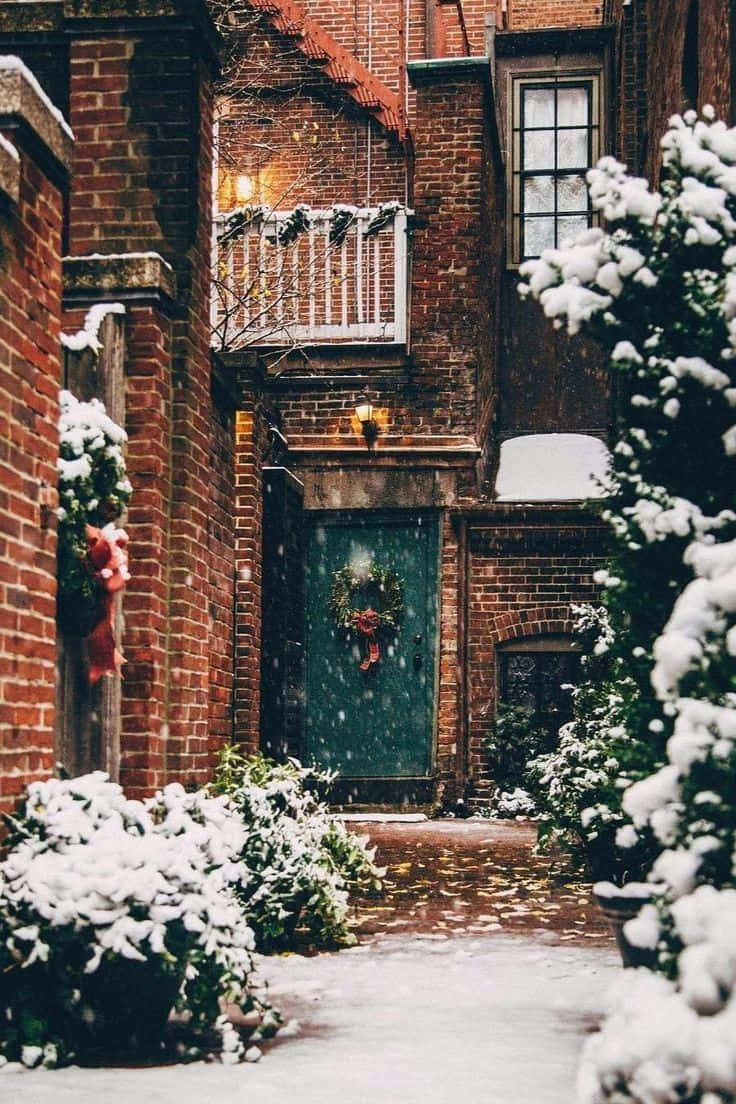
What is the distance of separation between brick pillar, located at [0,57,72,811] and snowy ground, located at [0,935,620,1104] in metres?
1.11

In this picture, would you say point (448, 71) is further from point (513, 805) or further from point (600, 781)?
point (600, 781)

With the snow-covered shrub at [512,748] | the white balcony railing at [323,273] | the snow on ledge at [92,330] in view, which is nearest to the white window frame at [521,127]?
the white balcony railing at [323,273]

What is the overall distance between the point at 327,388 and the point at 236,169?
9.84 feet

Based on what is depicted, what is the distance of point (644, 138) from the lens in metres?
14.9

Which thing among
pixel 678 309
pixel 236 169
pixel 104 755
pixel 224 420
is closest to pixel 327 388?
pixel 236 169

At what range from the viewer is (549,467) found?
51.6 feet

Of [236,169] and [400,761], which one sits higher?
[236,169]

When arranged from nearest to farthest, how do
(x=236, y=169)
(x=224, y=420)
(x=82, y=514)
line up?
(x=82, y=514)
(x=224, y=420)
(x=236, y=169)

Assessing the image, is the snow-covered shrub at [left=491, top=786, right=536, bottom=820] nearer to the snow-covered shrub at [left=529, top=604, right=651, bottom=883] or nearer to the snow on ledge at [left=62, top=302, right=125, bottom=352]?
the snow-covered shrub at [left=529, top=604, right=651, bottom=883]

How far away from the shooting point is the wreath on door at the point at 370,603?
14.6 m

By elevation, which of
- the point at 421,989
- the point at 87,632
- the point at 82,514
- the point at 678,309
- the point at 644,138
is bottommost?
the point at 421,989

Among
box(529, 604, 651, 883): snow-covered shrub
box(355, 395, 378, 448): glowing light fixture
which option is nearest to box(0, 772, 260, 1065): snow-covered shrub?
box(529, 604, 651, 883): snow-covered shrub

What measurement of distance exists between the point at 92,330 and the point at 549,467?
10.2 meters

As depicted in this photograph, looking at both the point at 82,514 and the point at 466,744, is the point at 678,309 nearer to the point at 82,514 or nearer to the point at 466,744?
the point at 82,514
